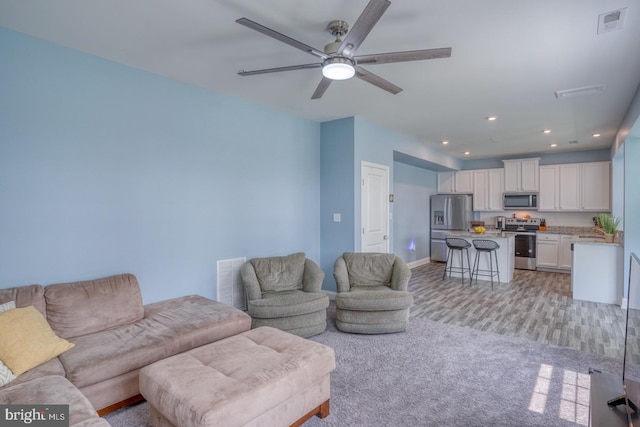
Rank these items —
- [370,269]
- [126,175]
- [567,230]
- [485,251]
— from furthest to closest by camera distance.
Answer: [567,230], [485,251], [370,269], [126,175]

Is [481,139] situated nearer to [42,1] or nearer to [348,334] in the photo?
[348,334]

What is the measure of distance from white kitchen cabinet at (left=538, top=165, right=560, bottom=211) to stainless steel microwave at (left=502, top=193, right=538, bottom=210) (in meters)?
0.11

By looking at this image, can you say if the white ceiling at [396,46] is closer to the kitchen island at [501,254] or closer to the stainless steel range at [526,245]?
the kitchen island at [501,254]

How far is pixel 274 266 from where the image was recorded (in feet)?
13.1

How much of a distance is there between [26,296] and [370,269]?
10.9 feet

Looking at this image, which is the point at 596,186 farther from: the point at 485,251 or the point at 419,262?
the point at 419,262

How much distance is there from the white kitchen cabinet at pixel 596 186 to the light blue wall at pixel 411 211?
319 centimetres

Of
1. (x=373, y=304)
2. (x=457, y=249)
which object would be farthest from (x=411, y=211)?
(x=373, y=304)

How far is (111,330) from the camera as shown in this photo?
263 cm

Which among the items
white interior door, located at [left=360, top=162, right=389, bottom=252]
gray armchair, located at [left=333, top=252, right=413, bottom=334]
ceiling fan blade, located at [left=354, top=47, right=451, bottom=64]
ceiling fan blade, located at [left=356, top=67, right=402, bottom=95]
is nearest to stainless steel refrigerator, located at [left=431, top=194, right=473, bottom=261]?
white interior door, located at [left=360, top=162, right=389, bottom=252]

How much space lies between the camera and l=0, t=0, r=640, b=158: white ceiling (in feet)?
7.38

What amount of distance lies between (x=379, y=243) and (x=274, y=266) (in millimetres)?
2024

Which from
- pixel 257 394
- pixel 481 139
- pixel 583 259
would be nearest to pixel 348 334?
pixel 257 394

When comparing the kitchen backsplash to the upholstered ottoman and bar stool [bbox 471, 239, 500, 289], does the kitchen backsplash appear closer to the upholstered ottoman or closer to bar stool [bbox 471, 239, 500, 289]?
bar stool [bbox 471, 239, 500, 289]
